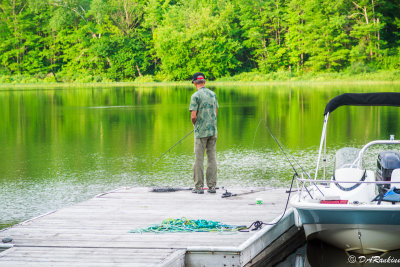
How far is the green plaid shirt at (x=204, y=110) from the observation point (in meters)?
7.73

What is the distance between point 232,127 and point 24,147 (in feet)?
22.2

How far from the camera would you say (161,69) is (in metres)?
64.6

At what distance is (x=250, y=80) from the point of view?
5844cm

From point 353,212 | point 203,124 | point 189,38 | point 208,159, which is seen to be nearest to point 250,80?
point 189,38

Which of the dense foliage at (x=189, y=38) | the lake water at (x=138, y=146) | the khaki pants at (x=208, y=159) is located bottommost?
the lake water at (x=138, y=146)

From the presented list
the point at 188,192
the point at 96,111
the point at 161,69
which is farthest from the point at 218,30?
the point at 188,192

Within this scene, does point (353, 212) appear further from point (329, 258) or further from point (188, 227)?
point (188, 227)

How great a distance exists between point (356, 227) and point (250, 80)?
53.1 meters

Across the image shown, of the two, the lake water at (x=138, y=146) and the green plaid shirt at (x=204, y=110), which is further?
the lake water at (x=138, y=146)

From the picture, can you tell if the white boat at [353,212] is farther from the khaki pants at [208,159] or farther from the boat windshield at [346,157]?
the khaki pants at [208,159]

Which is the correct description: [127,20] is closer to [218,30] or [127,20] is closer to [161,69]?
[161,69]

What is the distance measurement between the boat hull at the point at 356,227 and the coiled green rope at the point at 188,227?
27.2 inches

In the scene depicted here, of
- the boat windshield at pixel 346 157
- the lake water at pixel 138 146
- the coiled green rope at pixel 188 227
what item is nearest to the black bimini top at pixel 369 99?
the boat windshield at pixel 346 157

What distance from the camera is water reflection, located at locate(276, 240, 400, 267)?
19.5 ft
